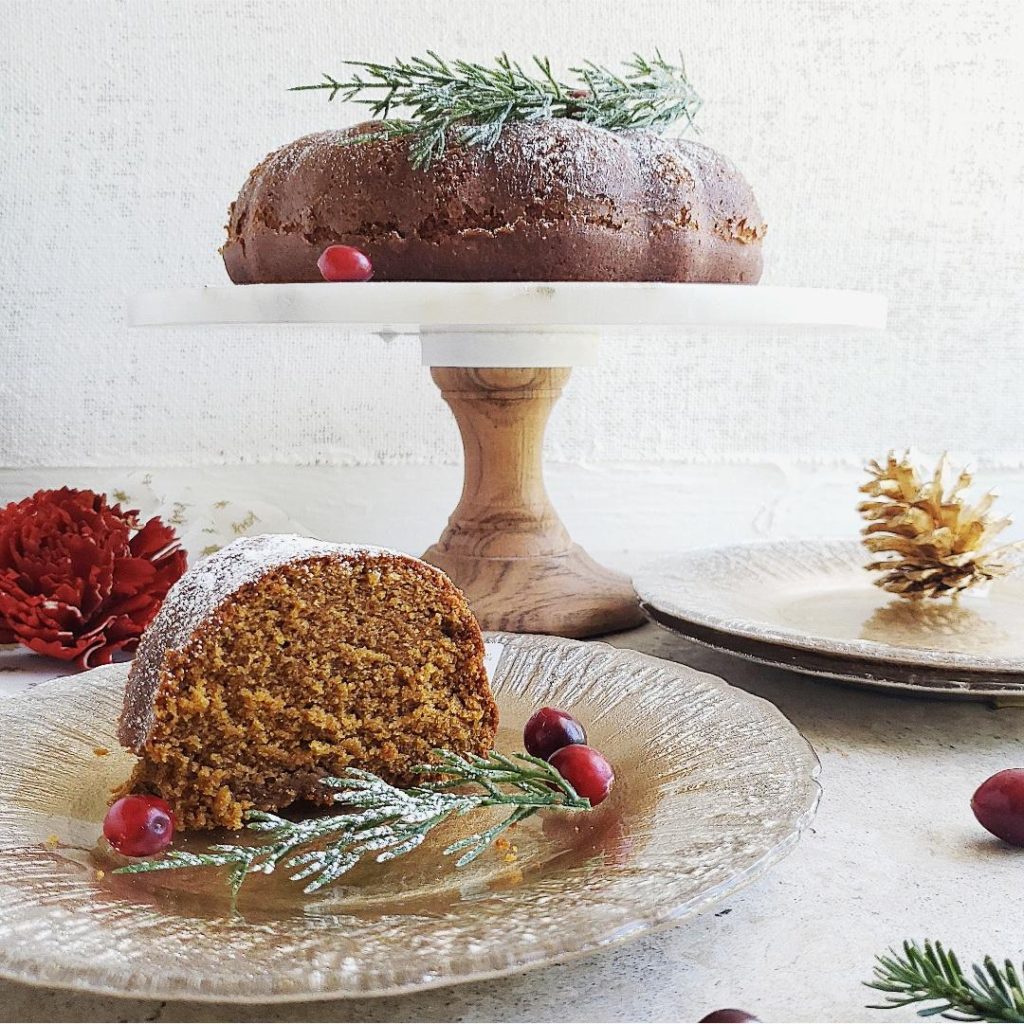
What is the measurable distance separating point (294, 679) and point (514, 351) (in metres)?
0.54

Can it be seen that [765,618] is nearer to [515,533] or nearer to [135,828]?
[515,533]

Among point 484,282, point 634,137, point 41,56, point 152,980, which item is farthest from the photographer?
point 41,56

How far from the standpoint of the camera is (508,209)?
107cm

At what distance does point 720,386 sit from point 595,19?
21.9 inches

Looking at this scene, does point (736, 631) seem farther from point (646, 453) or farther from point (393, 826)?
point (646, 453)

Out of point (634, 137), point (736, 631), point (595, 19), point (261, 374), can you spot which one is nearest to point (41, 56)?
point (261, 374)

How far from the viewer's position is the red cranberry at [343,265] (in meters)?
1.05

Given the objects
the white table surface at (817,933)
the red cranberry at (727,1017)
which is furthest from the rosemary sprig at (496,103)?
the red cranberry at (727,1017)

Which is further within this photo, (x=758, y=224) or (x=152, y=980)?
(x=758, y=224)

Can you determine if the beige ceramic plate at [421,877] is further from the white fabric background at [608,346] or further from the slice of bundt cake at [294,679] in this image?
the white fabric background at [608,346]

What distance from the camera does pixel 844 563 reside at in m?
1.40

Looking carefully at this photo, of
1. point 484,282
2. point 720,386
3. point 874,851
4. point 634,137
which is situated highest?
point 634,137

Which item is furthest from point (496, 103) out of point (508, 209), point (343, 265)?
point (343, 265)

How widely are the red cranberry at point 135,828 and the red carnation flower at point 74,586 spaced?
504 millimetres
